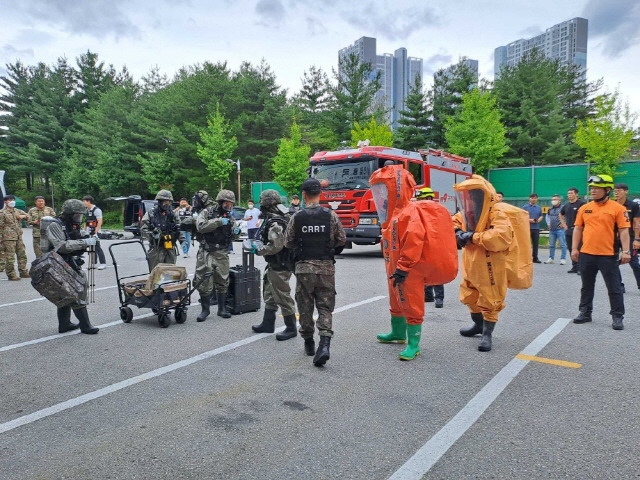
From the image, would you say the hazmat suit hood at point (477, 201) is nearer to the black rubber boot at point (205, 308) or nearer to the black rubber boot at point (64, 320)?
the black rubber boot at point (205, 308)

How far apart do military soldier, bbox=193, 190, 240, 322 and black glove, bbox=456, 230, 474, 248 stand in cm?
302

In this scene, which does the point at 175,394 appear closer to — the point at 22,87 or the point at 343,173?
the point at 343,173

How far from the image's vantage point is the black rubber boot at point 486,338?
507 cm

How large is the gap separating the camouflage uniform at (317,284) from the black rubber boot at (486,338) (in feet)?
5.40

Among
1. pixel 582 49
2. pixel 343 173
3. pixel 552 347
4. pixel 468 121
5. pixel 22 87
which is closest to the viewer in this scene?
pixel 552 347

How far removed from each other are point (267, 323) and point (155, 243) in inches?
96.6

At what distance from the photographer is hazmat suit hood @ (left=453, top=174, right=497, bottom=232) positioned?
5012 millimetres

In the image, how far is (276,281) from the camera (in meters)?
5.59

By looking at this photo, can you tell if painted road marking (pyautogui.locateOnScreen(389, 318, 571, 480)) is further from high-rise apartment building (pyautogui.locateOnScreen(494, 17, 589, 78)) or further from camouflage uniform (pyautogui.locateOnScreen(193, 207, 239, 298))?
high-rise apartment building (pyautogui.locateOnScreen(494, 17, 589, 78))

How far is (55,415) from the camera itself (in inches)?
141

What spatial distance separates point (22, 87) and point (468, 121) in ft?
162

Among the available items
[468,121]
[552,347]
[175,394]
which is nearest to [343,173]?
[552,347]

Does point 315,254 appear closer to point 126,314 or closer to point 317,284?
point 317,284

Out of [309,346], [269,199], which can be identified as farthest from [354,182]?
[309,346]
